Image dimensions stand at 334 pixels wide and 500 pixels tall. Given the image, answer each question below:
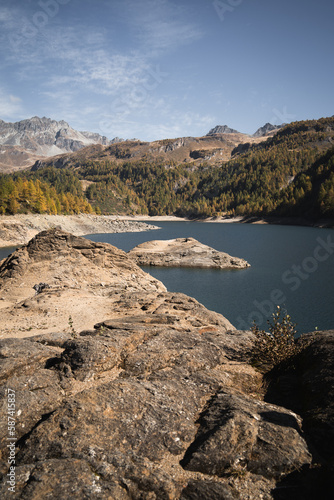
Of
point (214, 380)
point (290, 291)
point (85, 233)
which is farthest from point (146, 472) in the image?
point (85, 233)

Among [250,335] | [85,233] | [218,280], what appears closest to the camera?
[250,335]

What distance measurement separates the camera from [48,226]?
11606 cm

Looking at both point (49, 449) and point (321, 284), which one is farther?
point (321, 284)

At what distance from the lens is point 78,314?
77.0ft

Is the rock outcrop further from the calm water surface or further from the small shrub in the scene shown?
the small shrub

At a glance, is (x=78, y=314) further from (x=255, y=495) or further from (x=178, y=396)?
(x=255, y=495)

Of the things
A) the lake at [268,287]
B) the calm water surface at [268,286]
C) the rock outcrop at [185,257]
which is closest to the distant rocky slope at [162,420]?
the calm water surface at [268,286]

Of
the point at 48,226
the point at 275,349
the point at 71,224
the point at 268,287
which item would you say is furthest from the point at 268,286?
the point at 71,224

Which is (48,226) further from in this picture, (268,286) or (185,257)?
(268,286)

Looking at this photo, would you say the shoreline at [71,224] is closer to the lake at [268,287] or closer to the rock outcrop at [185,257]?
the lake at [268,287]

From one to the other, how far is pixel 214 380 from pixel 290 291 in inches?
1487

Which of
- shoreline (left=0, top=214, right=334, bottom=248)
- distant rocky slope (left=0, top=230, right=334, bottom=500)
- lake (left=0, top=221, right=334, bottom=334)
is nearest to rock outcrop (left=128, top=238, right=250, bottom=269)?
lake (left=0, top=221, right=334, bottom=334)

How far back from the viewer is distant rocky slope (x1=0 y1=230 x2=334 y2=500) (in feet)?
19.0

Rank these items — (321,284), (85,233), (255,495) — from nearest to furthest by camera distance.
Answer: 1. (255,495)
2. (321,284)
3. (85,233)
